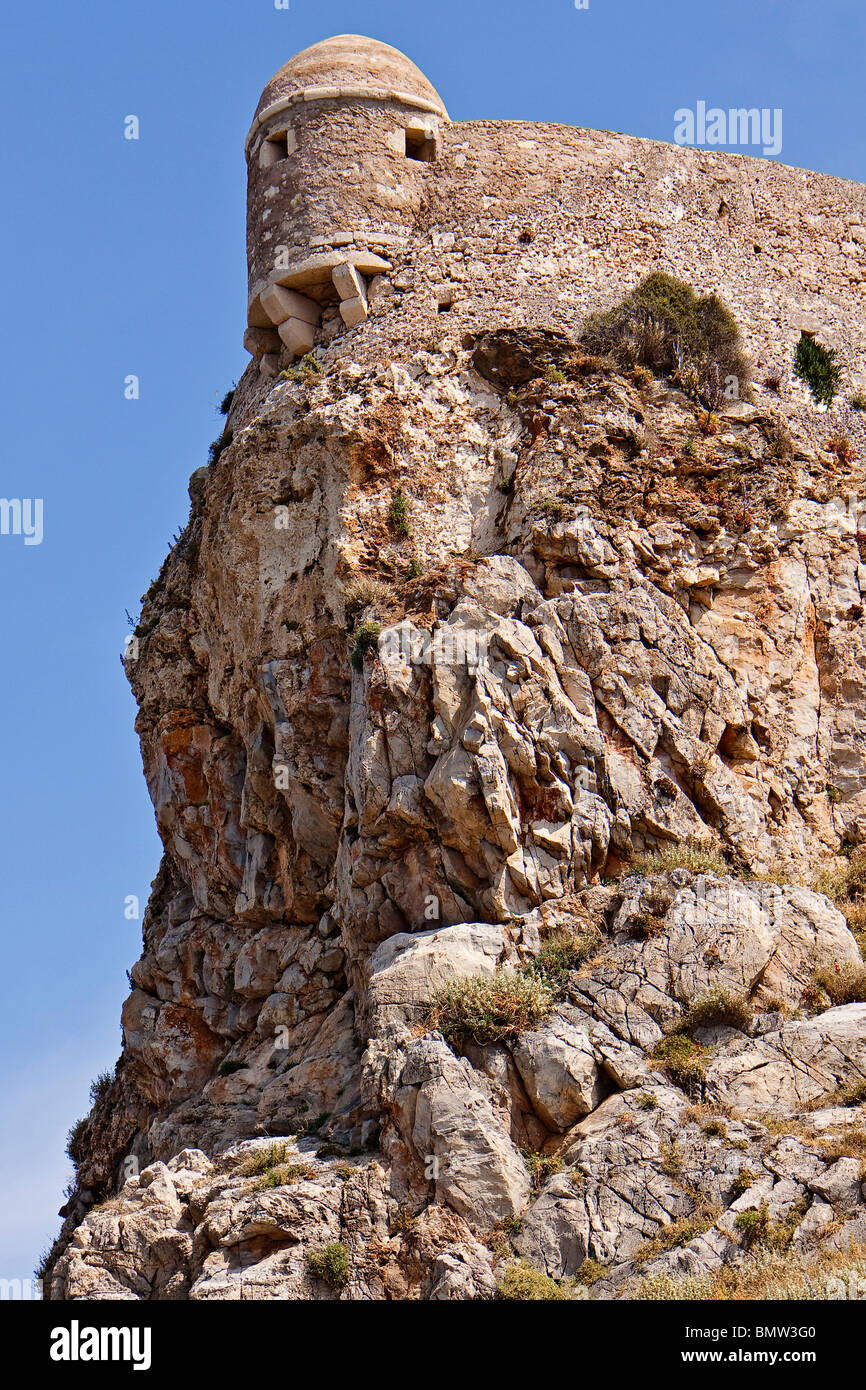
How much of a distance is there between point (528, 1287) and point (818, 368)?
13919mm

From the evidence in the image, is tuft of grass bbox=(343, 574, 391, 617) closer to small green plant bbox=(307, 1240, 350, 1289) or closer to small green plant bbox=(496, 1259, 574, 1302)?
small green plant bbox=(307, 1240, 350, 1289)

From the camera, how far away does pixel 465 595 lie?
1769 centimetres

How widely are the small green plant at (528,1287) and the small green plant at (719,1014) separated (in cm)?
293

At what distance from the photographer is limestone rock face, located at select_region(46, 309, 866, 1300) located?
544 inches

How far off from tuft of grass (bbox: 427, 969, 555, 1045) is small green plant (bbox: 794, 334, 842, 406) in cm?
1054

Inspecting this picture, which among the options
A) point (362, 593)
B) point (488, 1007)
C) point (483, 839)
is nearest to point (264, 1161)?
point (488, 1007)

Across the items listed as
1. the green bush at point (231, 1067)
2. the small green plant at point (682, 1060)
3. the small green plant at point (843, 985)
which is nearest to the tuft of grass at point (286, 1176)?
the small green plant at point (682, 1060)

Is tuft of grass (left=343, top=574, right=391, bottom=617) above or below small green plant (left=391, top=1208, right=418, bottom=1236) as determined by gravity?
above

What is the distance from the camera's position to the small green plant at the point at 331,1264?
1340 cm

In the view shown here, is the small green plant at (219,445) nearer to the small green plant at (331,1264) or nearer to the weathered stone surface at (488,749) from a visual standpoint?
the weathered stone surface at (488,749)

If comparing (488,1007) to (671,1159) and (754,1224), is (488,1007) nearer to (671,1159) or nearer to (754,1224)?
(671,1159)

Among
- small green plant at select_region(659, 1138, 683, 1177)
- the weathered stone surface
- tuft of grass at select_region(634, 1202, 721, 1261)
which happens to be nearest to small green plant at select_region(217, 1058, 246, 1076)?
the weathered stone surface
